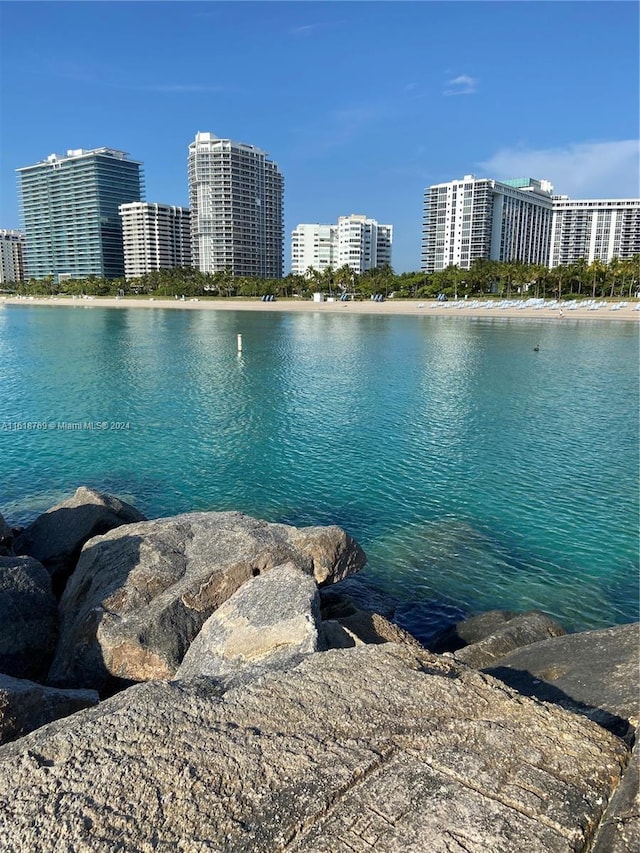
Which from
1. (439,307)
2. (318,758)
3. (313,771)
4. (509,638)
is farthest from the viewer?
(439,307)

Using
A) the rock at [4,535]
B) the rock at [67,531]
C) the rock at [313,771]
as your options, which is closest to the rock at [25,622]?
the rock at [67,531]

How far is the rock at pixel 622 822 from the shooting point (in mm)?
4008

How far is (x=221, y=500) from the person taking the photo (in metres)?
20.2

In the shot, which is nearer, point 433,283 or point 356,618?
point 356,618

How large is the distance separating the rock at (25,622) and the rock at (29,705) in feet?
10.7

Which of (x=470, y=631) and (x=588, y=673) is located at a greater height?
(x=588, y=673)

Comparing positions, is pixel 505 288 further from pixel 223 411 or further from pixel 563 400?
pixel 223 411

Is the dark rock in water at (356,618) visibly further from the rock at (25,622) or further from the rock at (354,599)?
the rock at (25,622)

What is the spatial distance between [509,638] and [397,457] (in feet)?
46.6

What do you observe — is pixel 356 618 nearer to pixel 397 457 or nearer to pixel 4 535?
pixel 4 535

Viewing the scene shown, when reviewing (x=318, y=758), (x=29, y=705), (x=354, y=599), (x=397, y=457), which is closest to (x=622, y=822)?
(x=318, y=758)

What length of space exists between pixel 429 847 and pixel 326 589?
1076cm

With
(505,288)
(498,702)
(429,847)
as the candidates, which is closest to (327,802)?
(429,847)

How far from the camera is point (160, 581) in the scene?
1042cm
